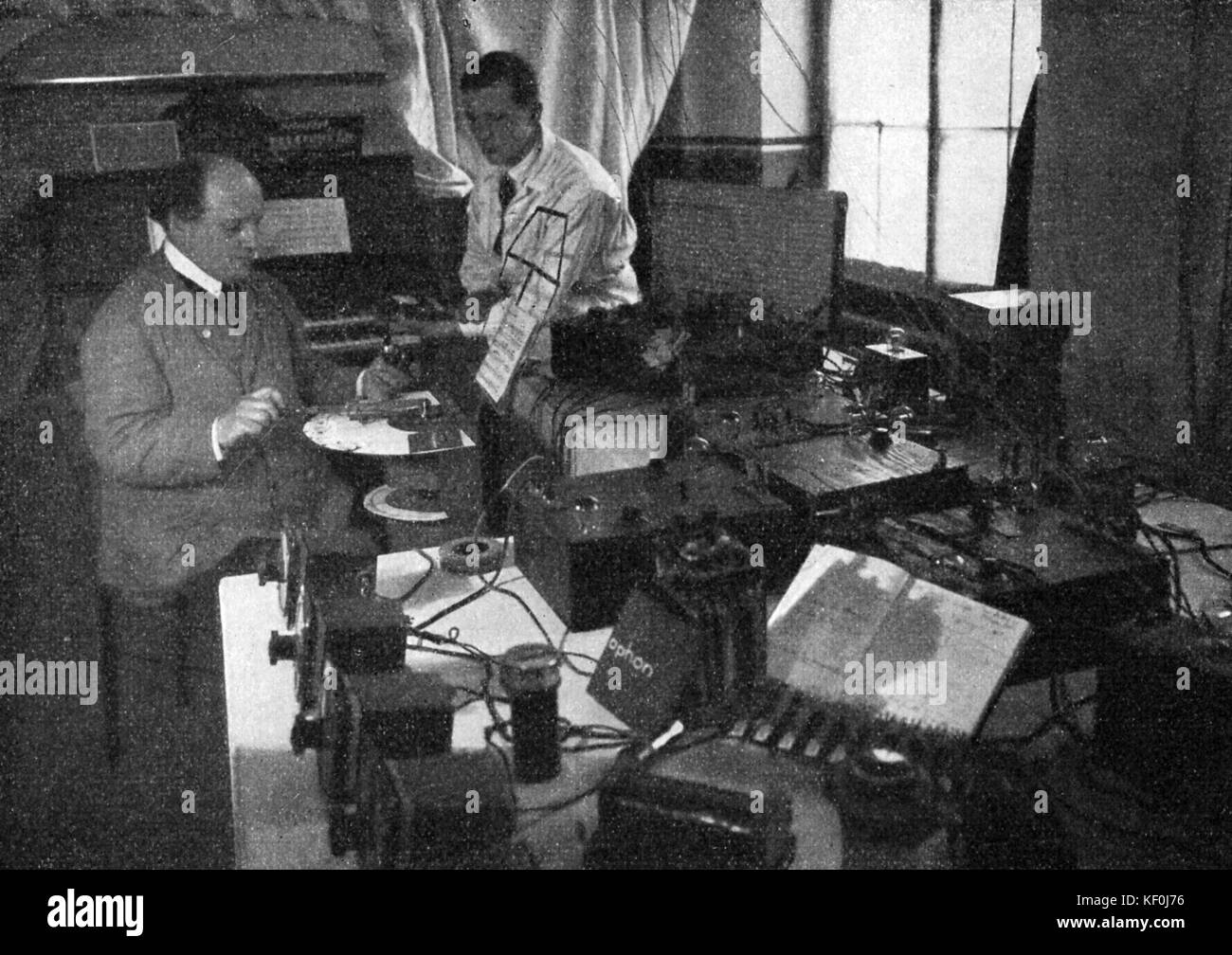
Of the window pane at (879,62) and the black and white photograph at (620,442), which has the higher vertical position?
the window pane at (879,62)

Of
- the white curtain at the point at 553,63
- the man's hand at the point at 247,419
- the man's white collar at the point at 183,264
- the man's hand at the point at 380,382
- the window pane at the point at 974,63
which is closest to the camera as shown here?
the man's hand at the point at 247,419

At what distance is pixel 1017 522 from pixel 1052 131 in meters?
1.21

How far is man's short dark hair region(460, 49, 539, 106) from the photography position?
11.8 ft

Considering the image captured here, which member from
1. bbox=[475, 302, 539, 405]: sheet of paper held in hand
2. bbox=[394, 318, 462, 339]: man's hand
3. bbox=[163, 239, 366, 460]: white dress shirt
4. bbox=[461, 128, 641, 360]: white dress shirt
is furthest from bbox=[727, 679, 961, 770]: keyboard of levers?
bbox=[394, 318, 462, 339]: man's hand

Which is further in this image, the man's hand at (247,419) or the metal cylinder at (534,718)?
the man's hand at (247,419)

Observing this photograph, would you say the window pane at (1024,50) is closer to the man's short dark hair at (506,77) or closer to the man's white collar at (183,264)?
the man's short dark hair at (506,77)

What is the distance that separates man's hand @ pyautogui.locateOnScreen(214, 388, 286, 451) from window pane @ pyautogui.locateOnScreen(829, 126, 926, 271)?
6.45ft

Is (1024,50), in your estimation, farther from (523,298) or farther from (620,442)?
(620,442)

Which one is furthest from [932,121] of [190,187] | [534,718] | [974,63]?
[534,718]

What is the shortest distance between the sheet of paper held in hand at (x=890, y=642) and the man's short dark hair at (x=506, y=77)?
2575 mm

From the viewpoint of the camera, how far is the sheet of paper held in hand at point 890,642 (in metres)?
1.28

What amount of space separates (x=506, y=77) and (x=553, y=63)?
913mm

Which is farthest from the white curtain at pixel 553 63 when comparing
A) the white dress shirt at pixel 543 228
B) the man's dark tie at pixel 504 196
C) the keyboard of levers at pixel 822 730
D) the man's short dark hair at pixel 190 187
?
the keyboard of levers at pixel 822 730
